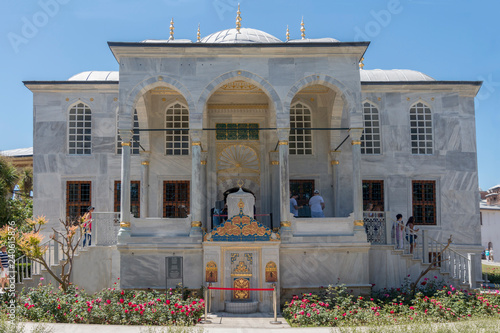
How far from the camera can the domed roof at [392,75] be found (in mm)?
19047

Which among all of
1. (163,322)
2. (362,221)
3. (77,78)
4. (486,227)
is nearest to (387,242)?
(362,221)

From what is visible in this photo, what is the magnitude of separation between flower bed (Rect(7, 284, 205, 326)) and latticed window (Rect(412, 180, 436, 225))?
31.9 feet

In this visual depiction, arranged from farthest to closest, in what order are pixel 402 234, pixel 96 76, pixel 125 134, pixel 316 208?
pixel 96 76 < pixel 316 208 < pixel 402 234 < pixel 125 134

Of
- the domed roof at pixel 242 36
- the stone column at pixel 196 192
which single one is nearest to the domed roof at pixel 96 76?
the domed roof at pixel 242 36

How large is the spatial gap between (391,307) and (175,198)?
28.4ft

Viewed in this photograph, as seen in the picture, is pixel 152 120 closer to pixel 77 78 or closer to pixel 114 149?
pixel 114 149

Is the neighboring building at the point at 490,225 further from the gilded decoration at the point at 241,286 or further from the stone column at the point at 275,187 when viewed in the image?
the gilded decoration at the point at 241,286

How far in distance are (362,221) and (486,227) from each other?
1167 inches

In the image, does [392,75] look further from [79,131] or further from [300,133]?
[79,131]

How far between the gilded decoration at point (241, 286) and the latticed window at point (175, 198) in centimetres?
522

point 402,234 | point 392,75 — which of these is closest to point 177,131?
point 402,234

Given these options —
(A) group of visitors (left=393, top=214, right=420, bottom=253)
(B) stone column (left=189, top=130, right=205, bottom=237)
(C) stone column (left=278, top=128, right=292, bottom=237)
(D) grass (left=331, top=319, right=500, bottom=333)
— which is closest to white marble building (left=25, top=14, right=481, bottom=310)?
(C) stone column (left=278, top=128, right=292, bottom=237)

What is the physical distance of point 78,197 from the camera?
57.5 feet

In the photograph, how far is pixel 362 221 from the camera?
1354cm
